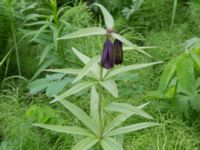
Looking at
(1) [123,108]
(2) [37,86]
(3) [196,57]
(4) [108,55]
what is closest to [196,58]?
(3) [196,57]

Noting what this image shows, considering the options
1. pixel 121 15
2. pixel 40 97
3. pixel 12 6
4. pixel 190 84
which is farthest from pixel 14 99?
pixel 121 15

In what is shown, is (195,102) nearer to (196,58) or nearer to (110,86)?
(196,58)

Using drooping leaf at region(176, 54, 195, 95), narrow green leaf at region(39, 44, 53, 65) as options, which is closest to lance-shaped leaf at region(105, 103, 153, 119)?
drooping leaf at region(176, 54, 195, 95)

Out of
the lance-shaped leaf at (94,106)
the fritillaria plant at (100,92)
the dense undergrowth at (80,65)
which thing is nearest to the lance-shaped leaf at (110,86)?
the fritillaria plant at (100,92)

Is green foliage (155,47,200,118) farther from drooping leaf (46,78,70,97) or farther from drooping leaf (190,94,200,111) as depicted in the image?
drooping leaf (46,78,70,97)

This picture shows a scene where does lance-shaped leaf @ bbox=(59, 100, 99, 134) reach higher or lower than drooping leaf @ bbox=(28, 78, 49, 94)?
higher

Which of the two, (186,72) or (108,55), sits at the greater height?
(108,55)
